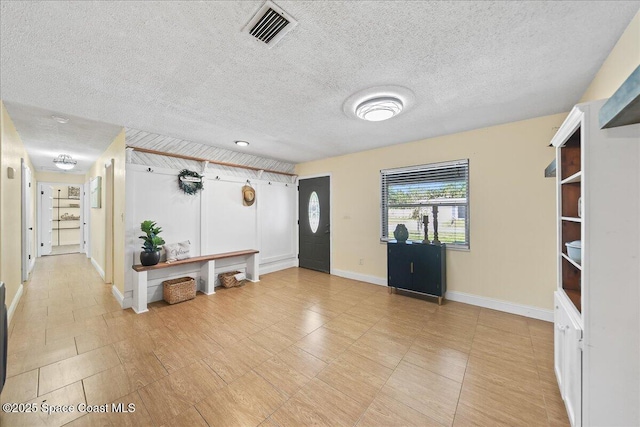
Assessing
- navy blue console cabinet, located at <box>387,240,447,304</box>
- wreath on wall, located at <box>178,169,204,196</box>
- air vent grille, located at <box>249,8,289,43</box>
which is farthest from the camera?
wreath on wall, located at <box>178,169,204,196</box>

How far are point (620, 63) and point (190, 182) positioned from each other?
4.82 m

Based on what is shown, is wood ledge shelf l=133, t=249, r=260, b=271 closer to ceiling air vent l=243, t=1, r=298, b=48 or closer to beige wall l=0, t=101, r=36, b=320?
beige wall l=0, t=101, r=36, b=320

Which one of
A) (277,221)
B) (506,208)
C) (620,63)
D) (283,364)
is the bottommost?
(283,364)

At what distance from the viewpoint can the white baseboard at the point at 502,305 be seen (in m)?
2.94

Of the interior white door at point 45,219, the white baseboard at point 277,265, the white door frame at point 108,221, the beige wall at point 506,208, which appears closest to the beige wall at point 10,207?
the white door frame at point 108,221

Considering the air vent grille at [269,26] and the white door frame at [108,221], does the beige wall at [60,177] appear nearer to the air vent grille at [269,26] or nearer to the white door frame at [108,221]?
the white door frame at [108,221]

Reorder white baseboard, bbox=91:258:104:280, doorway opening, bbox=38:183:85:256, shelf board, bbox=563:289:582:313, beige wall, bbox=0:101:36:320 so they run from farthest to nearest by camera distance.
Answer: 1. doorway opening, bbox=38:183:85:256
2. white baseboard, bbox=91:258:104:280
3. beige wall, bbox=0:101:36:320
4. shelf board, bbox=563:289:582:313

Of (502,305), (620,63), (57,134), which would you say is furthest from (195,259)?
(620,63)

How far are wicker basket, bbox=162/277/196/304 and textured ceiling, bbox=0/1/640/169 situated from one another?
2.32 meters

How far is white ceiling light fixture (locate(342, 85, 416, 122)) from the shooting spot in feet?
7.50

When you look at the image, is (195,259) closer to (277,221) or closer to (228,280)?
(228,280)

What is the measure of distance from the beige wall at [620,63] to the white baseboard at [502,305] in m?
2.42

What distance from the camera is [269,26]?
58.7 inches

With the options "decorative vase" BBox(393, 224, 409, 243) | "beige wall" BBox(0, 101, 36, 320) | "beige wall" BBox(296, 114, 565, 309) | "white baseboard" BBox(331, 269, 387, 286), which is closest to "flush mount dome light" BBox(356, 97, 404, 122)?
"beige wall" BBox(296, 114, 565, 309)
